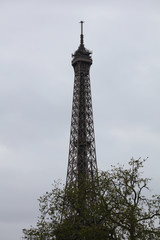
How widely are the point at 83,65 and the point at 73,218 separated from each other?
6378 cm

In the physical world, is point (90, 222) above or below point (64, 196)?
below

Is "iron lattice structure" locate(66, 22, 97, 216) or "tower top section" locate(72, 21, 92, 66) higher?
"tower top section" locate(72, 21, 92, 66)

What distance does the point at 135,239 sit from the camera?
29.5 m

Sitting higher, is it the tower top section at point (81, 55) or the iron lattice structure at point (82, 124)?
the tower top section at point (81, 55)

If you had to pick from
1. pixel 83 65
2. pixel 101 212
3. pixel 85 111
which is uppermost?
pixel 83 65

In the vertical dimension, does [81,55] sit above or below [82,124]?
above

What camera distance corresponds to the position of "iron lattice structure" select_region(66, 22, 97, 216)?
81.0 meters

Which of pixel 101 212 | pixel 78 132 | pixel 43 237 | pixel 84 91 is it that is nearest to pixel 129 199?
pixel 101 212

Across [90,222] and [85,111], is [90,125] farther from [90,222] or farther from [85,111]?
[90,222]

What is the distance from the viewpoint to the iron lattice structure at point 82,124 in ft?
266

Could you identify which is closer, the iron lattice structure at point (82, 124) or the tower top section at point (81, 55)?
the iron lattice structure at point (82, 124)

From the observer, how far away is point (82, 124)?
285 feet

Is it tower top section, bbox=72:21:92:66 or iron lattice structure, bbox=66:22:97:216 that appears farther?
tower top section, bbox=72:21:92:66

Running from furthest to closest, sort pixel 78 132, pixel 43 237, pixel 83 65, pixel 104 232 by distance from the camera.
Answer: pixel 83 65, pixel 78 132, pixel 43 237, pixel 104 232
